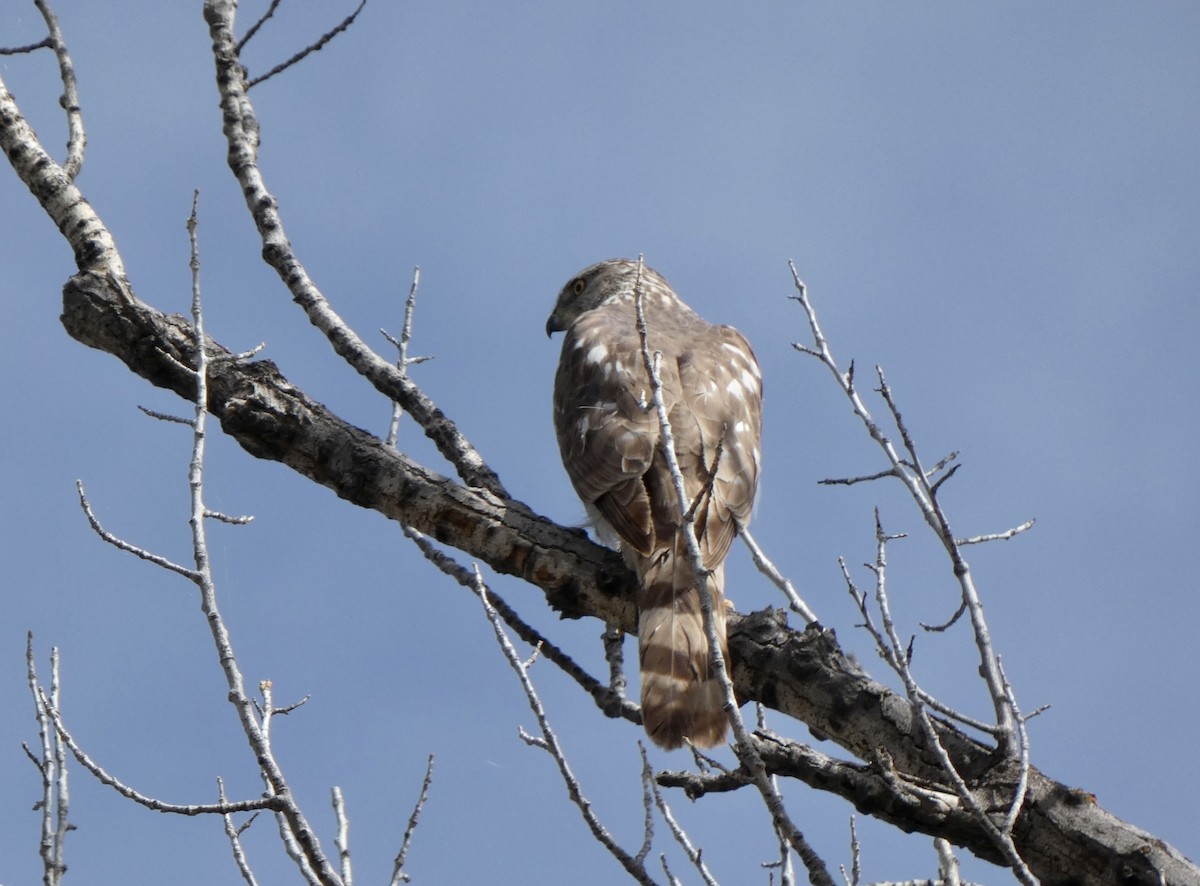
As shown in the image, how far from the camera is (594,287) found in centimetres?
727

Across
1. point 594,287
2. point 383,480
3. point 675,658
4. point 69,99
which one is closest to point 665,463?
point 675,658

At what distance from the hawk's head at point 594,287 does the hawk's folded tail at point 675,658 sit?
115 inches

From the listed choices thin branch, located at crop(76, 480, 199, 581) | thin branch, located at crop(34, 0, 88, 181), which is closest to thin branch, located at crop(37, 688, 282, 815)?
thin branch, located at crop(76, 480, 199, 581)

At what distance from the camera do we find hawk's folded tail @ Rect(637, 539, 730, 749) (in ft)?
A: 12.4

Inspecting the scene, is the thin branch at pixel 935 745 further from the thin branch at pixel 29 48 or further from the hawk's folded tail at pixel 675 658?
the thin branch at pixel 29 48

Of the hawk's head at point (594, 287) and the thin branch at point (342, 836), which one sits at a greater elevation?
the hawk's head at point (594, 287)

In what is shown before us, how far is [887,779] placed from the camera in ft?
8.73

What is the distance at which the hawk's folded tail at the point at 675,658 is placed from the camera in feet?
12.4

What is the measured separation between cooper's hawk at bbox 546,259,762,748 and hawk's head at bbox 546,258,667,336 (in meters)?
0.85

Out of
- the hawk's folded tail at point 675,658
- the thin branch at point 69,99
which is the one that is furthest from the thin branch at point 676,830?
the thin branch at point 69,99

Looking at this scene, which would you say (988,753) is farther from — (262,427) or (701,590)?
(262,427)

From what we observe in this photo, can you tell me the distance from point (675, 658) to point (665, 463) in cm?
65

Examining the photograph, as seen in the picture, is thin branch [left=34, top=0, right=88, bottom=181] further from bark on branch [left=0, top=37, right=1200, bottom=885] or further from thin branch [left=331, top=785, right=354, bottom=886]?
thin branch [left=331, top=785, right=354, bottom=886]

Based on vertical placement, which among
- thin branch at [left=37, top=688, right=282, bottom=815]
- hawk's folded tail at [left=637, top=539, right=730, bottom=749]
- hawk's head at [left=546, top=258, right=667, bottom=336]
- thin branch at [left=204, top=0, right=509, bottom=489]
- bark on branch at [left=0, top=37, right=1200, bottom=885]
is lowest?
thin branch at [left=37, top=688, right=282, bottom=815]
